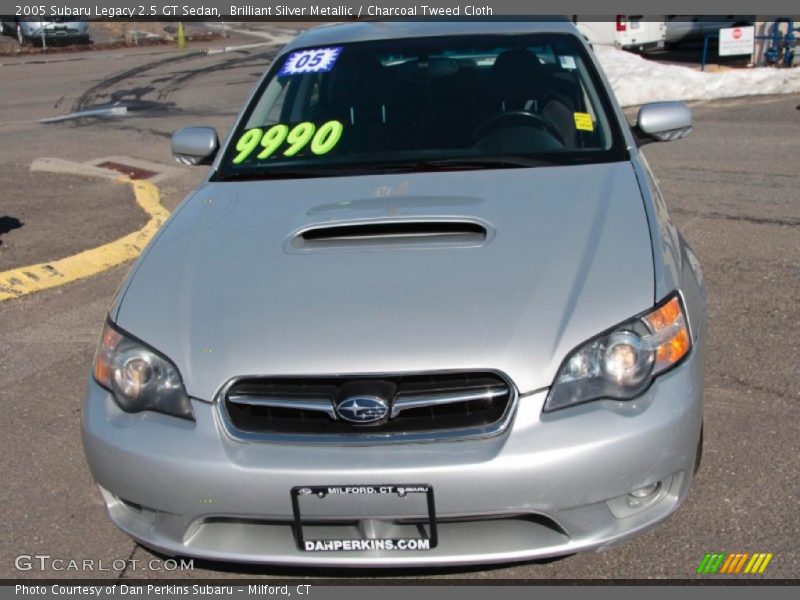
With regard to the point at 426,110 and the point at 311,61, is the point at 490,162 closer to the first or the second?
the point at 426,110

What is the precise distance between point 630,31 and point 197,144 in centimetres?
1844

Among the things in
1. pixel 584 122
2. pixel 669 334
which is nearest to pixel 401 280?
pixel 669 334

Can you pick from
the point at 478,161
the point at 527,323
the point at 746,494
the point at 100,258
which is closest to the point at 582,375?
the point at 527,323

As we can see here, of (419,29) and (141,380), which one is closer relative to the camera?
(141,380)

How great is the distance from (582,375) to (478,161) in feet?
4.67

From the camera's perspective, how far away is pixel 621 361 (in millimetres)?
2883

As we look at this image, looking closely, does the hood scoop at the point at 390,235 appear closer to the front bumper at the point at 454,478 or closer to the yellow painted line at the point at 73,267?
the front bumper at the point at 454,478

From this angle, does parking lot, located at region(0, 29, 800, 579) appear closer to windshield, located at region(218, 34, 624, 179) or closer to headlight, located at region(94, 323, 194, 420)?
headlight, located at region(94, 323, 194, 420)

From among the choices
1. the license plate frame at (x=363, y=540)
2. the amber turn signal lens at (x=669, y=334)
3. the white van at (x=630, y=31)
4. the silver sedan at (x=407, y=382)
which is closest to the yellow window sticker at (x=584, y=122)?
the silver sedan at (x=407, y=382)

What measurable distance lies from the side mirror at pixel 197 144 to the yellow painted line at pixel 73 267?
211 centimetres

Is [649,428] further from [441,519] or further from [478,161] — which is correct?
[478,161]

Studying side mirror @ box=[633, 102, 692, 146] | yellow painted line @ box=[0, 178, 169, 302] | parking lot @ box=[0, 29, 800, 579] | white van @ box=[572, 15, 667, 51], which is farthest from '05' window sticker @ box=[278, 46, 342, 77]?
white van @ box=[572, 15, 667, 51]

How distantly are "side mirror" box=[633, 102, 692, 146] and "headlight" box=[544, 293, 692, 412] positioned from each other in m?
1.78

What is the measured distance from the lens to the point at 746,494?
3.61m
